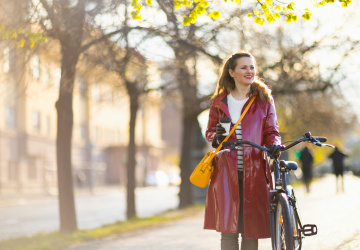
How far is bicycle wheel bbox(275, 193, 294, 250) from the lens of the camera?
4.96 meters

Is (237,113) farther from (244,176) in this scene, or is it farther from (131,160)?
(131,160)

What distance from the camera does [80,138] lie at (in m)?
55.4

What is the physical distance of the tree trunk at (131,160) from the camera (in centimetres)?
1622

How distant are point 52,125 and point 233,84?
46.4 meters

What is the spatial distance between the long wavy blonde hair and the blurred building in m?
6.43

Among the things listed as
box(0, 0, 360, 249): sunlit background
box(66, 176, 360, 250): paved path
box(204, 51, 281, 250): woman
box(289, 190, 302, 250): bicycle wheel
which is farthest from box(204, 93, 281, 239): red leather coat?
box(66, 176, 360, 250): paved path

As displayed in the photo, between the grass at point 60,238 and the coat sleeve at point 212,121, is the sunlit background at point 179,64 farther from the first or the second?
the coat sleeve at point 212,121

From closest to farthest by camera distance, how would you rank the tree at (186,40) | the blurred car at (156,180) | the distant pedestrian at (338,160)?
the tree at (186,40), the distant pedestrian at (338,160), the blurred car at (156,180)

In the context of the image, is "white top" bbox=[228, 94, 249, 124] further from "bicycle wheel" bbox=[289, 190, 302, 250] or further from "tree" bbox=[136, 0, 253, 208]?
"tree" bbox=[136, 0, 253, 208]

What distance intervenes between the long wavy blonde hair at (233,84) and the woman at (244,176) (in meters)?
0.01

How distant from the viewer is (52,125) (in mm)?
50938

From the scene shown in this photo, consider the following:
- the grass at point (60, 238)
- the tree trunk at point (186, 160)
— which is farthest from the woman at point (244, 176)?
the tree trunk at point (186, 160)

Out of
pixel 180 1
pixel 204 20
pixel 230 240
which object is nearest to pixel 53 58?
pixel 204 20

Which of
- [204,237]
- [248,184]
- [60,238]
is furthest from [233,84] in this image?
[60,238]
